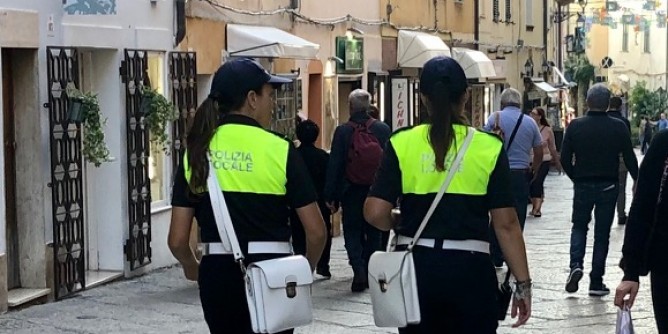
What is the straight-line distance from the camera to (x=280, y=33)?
17422mm

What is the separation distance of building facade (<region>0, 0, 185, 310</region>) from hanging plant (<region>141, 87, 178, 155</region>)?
0.28 ft

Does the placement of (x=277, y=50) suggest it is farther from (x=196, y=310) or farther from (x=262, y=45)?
(x=196, y=310)

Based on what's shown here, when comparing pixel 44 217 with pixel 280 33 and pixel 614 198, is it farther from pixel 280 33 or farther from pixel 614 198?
pixel 280 33

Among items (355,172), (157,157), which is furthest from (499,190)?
(157,157)

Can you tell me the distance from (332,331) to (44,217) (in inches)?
113

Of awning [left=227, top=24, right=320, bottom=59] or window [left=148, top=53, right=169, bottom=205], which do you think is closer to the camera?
window [left=148, top=53, right=169, bottom=205]

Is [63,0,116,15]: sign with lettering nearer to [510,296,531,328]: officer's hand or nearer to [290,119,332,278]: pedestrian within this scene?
[290,119,332,278]: pedestrian

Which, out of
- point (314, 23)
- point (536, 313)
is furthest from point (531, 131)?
point (314, 23)

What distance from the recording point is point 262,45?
1627 centimetres

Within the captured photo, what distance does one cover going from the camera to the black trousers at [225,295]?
5613mm

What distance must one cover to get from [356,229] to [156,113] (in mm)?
2446

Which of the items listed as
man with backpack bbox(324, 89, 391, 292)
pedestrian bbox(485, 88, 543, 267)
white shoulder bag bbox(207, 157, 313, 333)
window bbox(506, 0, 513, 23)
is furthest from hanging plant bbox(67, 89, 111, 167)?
window bbox(506, 0, 513, 23)

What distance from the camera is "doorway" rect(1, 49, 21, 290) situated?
1165 centimetres

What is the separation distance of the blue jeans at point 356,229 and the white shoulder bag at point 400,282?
6674 mm
